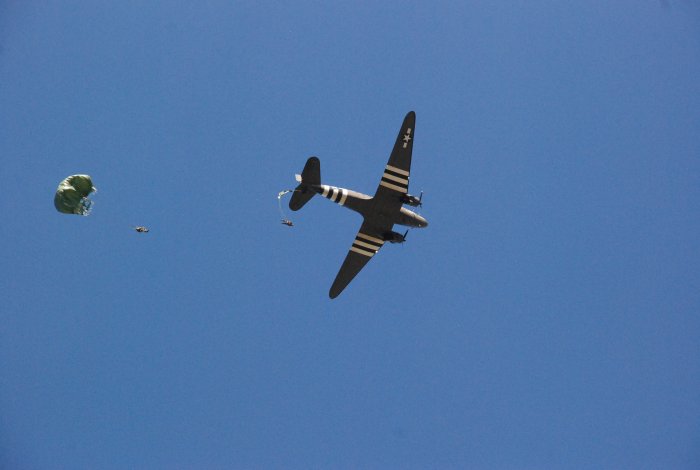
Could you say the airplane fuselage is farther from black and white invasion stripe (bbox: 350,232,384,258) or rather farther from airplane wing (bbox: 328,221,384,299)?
black and white invasion stripe (bbox: 350,232,384,258)

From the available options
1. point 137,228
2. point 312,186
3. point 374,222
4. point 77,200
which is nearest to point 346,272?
point 374,222

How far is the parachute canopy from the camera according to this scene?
1356 inches

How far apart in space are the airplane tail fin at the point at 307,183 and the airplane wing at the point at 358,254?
518 cm

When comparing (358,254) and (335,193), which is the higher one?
(335,193)

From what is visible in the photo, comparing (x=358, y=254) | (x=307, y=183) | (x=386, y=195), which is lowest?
(x=358, y=254)

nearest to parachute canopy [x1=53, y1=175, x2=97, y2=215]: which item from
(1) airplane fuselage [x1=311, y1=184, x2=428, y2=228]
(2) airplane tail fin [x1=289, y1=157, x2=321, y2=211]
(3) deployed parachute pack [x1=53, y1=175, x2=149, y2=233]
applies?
(3) deployed parachute pack [x1=53, y1=175, x2=149, y2=233]

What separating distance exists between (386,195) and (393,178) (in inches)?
53.1

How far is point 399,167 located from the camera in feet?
132

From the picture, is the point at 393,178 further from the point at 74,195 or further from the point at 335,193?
the point at 74,195

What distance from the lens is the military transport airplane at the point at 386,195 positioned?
39719mm

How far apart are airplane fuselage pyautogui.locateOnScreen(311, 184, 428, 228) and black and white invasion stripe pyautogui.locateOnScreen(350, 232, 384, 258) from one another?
1.95 meters

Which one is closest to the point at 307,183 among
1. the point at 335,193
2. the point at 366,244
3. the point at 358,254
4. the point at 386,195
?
the point at 335,193

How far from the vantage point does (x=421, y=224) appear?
4141 cm

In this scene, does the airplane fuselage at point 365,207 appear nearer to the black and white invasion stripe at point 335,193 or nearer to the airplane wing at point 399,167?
the black and white invasion stripe at point 335,193
